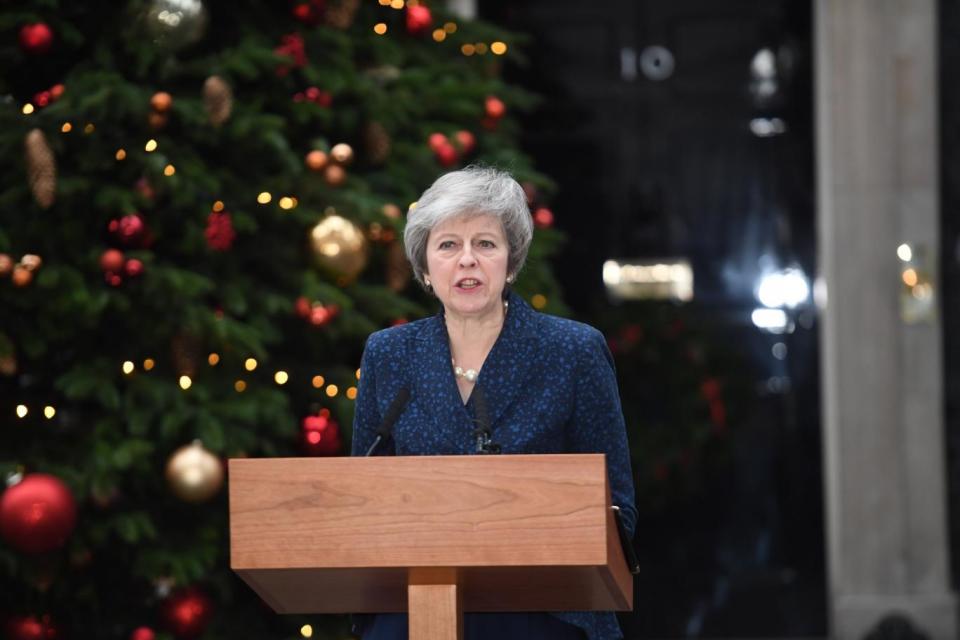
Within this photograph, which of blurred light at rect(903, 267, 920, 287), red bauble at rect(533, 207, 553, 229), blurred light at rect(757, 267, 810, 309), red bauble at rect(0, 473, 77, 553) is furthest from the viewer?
blurred light at rect(757, 267, 810, 309)

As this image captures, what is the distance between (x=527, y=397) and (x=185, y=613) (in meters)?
2.78

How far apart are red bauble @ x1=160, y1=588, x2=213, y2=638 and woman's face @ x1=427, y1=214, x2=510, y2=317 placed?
2793 millimetres

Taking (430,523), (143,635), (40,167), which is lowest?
(143,635)

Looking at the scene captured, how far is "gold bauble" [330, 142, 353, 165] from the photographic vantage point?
19.7 feet

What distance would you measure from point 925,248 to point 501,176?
17.6 feet

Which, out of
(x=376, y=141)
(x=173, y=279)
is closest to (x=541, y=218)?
(x=376, y=141)

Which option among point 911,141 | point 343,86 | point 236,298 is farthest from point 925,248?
point 236,298

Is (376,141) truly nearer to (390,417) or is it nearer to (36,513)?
(36,513)

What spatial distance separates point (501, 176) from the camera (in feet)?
10.4

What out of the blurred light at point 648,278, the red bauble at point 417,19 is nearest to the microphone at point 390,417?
the red bauble at point 417,19

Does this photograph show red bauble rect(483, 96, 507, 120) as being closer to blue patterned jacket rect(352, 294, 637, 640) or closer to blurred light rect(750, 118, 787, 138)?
blurred light rect(750, 118, 787, 138)

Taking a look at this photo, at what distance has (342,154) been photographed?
6.00 metres

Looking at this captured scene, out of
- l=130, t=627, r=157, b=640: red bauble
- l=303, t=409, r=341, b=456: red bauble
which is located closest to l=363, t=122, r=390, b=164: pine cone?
l=303, t=409, r=341, b=456: red bauble

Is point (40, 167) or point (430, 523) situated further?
point (40, 167)
